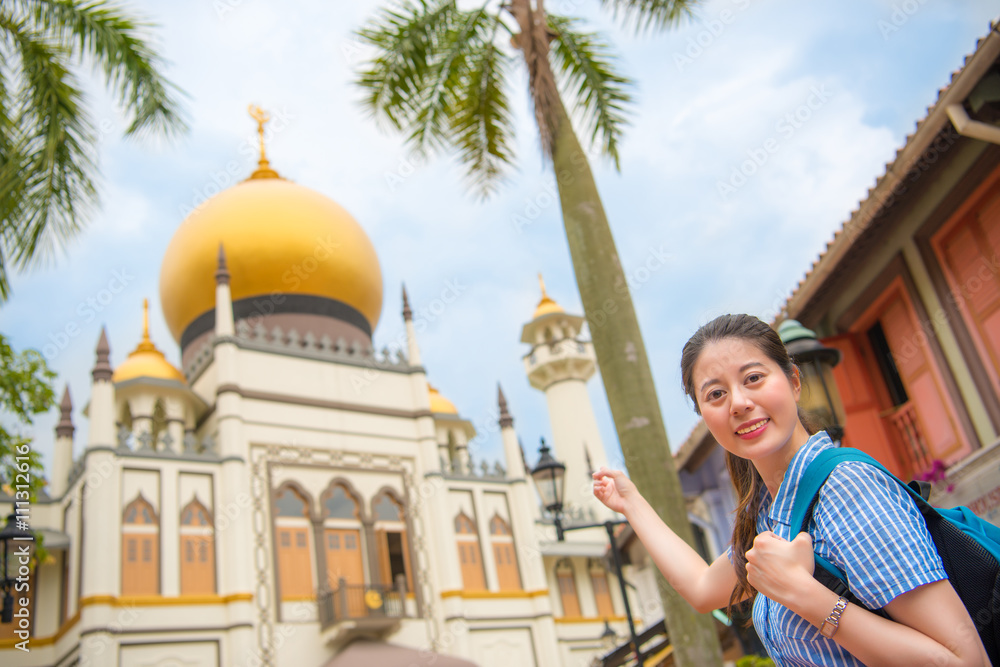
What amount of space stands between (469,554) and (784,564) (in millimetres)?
19284

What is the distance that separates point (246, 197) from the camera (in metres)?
23.1

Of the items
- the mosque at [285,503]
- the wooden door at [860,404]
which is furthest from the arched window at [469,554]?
the wooden door at [860,404]

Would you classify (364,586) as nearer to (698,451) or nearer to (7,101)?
(698,451)

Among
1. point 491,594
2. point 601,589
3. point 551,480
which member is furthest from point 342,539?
point 551,480

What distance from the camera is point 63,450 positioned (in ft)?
60.0

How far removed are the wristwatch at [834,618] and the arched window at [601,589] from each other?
70.8 feet

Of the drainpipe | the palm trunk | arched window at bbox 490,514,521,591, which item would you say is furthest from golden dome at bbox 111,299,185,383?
the drainpipe

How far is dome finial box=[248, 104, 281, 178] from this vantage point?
82.6 ft

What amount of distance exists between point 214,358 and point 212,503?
3.48 meters

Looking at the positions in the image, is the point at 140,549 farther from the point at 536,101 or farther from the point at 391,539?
the point at 536,101

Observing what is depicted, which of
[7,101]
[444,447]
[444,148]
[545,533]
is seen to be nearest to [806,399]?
[444,148]

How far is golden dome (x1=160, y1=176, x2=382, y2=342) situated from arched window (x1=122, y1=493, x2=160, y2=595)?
6.88 metres

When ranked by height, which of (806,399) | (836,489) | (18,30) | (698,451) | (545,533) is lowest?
(836,489)

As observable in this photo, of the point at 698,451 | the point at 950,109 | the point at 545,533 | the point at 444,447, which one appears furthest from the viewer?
the point at 444,447
